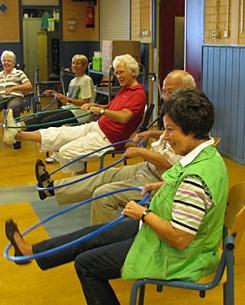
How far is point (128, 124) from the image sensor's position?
3.99 meters

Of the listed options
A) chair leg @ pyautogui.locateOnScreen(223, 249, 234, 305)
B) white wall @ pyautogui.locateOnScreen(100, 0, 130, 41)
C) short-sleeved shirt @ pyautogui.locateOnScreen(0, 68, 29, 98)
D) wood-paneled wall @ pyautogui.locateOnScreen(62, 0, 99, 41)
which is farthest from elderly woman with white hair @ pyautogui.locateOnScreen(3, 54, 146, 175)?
wood-paneled wall @ pyautogui.locateOnScreen(62, 0, 99, 41)

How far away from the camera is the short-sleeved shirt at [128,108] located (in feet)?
13.0

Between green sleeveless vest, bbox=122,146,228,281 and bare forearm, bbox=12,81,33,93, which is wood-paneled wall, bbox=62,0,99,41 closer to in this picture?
bare forearm, bbox=12,81,33,93

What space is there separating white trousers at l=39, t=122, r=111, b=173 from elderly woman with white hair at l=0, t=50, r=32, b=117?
222 cm

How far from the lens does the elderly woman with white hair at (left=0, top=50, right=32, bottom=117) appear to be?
6465mm

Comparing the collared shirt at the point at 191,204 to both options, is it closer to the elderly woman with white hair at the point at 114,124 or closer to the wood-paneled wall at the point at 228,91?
the elderly woman with white hair at the point at 114,124

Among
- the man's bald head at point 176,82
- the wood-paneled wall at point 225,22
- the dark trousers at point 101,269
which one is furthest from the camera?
the wood-paneled wall at point 225,22

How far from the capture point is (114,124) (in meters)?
4.07

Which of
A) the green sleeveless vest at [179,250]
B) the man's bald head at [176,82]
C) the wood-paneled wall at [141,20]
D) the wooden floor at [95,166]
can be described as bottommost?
the wooden floor at [95,166]

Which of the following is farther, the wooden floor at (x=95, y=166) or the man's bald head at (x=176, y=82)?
the man's bald head at (x=176, y=82)

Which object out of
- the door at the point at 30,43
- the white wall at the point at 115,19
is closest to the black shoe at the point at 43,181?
the white wall at the point at 115,19

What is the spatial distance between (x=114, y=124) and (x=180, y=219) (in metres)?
2.34

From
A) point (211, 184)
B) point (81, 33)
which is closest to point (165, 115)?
point (211, 184)

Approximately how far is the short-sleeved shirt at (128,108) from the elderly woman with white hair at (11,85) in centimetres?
255
